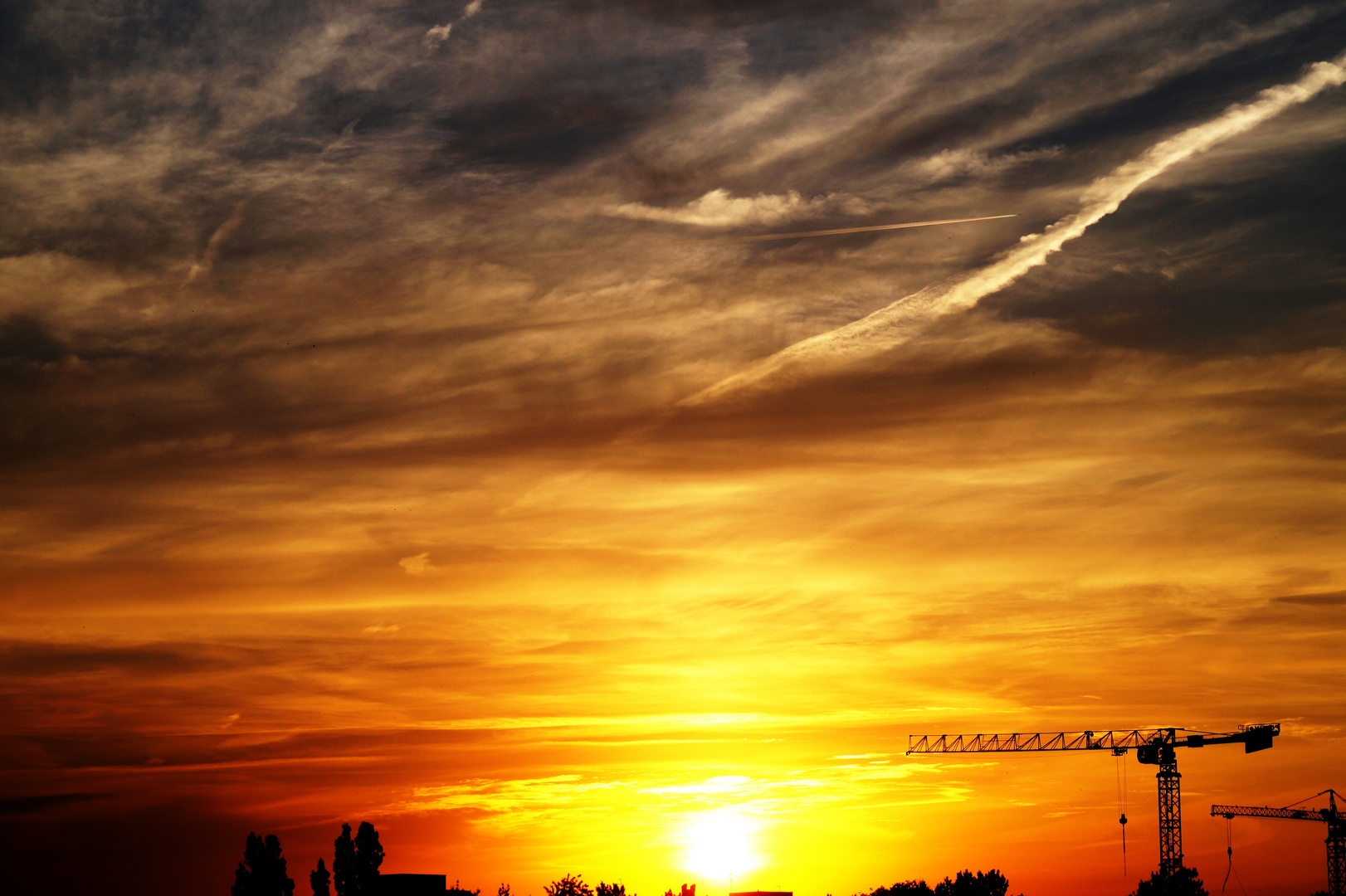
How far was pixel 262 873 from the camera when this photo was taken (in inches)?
6781

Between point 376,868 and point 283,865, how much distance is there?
12.6 meters

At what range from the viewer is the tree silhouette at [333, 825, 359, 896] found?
567ft

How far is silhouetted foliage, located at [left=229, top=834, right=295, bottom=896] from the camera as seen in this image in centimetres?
17138

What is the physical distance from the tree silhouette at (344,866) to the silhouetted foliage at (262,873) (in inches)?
240

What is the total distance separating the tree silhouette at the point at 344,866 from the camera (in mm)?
172875

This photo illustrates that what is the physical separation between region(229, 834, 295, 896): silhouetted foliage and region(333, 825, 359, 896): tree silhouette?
6090mm

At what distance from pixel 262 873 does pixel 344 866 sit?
35.5 ft

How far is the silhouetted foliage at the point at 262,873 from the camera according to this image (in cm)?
17138

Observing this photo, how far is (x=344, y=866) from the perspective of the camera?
571ft

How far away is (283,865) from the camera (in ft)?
569

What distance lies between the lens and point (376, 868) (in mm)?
174250
